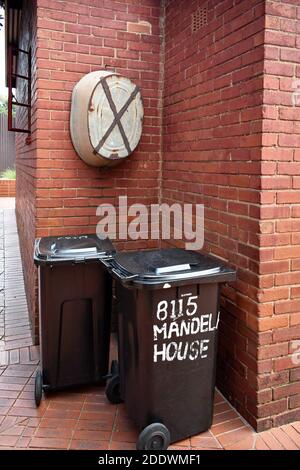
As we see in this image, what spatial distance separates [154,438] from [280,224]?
1.50 metres

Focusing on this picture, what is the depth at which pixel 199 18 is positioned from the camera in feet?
10.9

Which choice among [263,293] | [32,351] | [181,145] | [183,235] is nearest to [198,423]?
[263,293]

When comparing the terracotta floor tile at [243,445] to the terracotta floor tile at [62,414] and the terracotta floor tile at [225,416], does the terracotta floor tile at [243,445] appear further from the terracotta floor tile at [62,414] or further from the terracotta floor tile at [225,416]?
the terracotta floor tile at [62,414]

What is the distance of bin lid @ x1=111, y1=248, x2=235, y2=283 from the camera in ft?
7.91

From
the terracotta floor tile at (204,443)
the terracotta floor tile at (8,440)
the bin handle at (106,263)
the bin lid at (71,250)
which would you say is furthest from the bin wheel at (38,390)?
the terracotta floor tile at (204,443)

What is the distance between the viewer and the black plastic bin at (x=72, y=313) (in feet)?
9.83

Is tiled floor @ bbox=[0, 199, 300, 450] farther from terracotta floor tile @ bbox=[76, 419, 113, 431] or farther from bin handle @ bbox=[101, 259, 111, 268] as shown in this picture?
bin handle @ bbox=[101, 259, 111, 268]

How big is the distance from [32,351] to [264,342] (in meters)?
2.19

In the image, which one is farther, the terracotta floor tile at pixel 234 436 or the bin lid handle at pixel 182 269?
the terracotta floor tile at pixel 234 436

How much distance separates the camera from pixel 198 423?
263 cm

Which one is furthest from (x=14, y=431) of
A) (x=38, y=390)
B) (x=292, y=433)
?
(x=292, y=433)

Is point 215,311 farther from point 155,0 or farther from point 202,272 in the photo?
point 155,0

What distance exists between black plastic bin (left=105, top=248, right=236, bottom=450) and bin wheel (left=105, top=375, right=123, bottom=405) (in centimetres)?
31

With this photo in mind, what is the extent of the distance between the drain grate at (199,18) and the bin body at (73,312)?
1886mm
